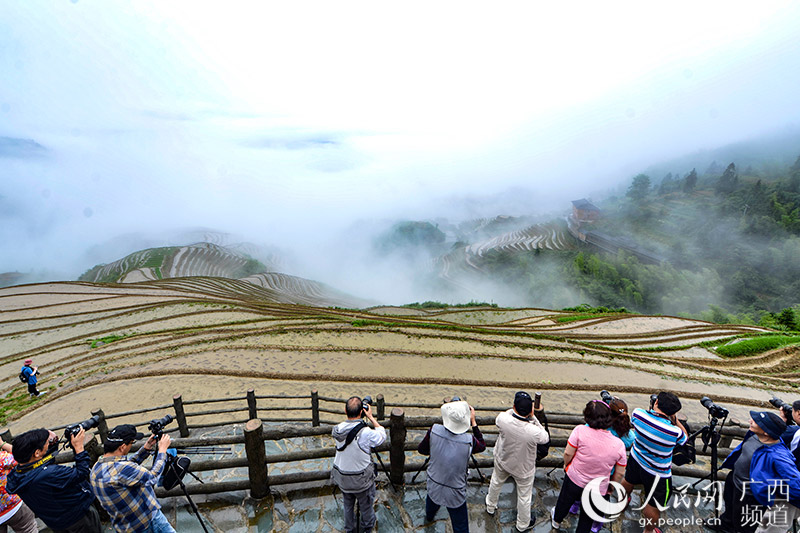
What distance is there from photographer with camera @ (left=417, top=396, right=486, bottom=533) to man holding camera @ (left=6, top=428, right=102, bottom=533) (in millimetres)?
3844

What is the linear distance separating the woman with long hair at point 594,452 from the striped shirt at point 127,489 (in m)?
4.69

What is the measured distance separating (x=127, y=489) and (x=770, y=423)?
6.92 m

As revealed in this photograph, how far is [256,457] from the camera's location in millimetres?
4691

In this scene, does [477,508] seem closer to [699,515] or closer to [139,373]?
[699,515]

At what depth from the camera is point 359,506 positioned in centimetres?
431

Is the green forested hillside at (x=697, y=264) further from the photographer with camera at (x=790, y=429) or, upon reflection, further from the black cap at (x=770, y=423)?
the black cap at (x=770, y=423)

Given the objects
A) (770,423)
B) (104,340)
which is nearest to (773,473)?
(770,423)

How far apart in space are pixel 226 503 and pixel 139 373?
9.92 m

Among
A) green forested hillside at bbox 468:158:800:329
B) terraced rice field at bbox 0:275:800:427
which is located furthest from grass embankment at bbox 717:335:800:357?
green forested hillside at bbox 468:158:800:329

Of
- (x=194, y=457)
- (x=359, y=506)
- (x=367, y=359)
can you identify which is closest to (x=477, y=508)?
(x=359, y=506)

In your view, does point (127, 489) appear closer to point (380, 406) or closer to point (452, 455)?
point (452, 455)

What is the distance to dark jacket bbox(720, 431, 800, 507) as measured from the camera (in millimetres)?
3432

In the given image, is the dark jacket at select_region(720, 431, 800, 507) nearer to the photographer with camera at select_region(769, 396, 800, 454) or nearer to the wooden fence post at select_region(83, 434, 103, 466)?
the photographer with camera at select_region(769, 396, 800, 454)

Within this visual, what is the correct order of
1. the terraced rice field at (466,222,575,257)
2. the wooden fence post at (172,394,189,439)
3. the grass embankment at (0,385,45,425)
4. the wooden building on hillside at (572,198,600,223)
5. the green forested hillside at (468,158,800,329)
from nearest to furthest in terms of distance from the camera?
1. the wooden fence post at (172,394,189,439)
2. the grass embankment at (0,385,45,425)
3. the green forested hillside at (468,158,800,329)
4. the terraced rice field at (466,222,575,257)
5. the wooden building on hillside at (572,198,600,223)
